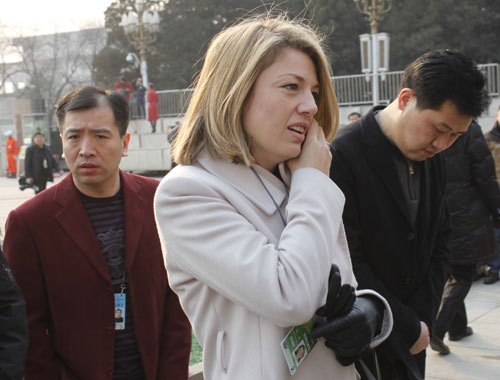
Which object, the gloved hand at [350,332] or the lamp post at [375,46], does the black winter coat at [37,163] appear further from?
the gloved hand at [350,332]

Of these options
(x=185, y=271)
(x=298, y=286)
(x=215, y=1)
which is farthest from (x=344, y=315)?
(x=215, y=1)

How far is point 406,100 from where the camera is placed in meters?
2.90

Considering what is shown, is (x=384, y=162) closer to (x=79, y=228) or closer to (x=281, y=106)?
(x=281, y=106)

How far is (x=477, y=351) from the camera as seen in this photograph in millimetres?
5273

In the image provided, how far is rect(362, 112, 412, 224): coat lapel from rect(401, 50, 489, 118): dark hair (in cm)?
23

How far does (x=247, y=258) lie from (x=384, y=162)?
1311 millimetres

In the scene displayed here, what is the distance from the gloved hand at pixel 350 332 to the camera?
5.81 ft

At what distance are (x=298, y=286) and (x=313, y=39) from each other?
79 centimetres

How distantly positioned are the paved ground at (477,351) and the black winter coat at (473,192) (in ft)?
2.29

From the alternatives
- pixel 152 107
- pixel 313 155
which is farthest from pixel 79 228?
pixel 152 107

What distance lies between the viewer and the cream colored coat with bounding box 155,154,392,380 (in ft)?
5.35

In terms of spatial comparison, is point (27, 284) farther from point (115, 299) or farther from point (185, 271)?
point (185, 271)

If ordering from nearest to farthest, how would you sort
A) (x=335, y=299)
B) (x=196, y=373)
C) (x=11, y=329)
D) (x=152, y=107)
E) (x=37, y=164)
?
(x=335, y=299)
(x=11, y=329)
(x=196, y=373)
(x=37, y=164)
(x=152, y=107)

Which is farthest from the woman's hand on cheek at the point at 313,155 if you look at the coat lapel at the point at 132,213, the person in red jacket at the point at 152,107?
the person in red jacket at the point at 152,107
